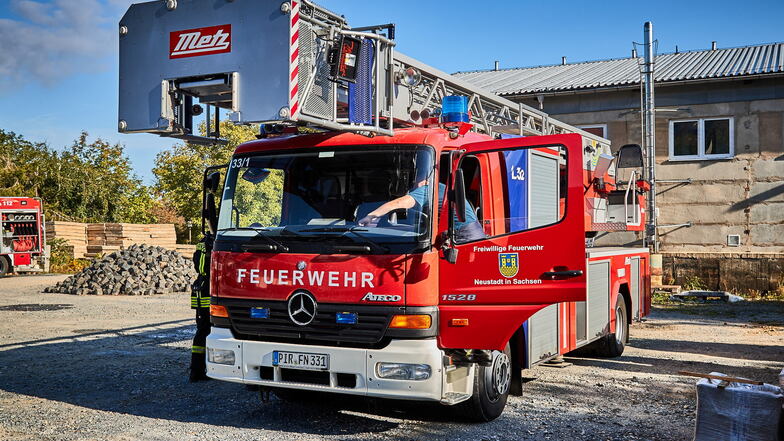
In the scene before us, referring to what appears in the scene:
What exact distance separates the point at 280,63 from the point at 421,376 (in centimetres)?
254

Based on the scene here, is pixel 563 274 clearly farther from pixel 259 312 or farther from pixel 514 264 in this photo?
pixel 259 312

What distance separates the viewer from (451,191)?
230 inches

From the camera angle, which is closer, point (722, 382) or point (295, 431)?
point (722, 382)

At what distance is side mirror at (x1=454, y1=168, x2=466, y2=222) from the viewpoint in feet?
18.9

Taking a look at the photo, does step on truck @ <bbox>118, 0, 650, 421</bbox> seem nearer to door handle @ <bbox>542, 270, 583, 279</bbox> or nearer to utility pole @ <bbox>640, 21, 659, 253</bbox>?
door handle @ <bbox>542, 270, 583, 279</bbox>

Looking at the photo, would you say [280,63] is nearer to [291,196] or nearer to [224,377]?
[291,196]

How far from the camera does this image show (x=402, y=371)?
568 centimetres

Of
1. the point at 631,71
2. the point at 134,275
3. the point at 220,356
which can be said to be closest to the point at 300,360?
the point at 220,356

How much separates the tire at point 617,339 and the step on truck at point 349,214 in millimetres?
3589

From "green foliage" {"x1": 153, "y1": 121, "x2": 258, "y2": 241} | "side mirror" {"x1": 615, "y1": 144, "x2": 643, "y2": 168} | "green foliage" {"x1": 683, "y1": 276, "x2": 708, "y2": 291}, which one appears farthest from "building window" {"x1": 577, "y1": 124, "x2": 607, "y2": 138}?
"green foliage" {"x1": 153, "y1": 121, "x2": 258, "y2": 241}

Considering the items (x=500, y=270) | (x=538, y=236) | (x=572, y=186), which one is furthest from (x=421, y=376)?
(x=572, y=186)

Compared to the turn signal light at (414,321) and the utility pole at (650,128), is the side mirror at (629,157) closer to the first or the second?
the turn signal light at (414,321)

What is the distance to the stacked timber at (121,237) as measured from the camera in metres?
29.7

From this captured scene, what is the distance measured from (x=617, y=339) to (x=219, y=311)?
19.1ft
